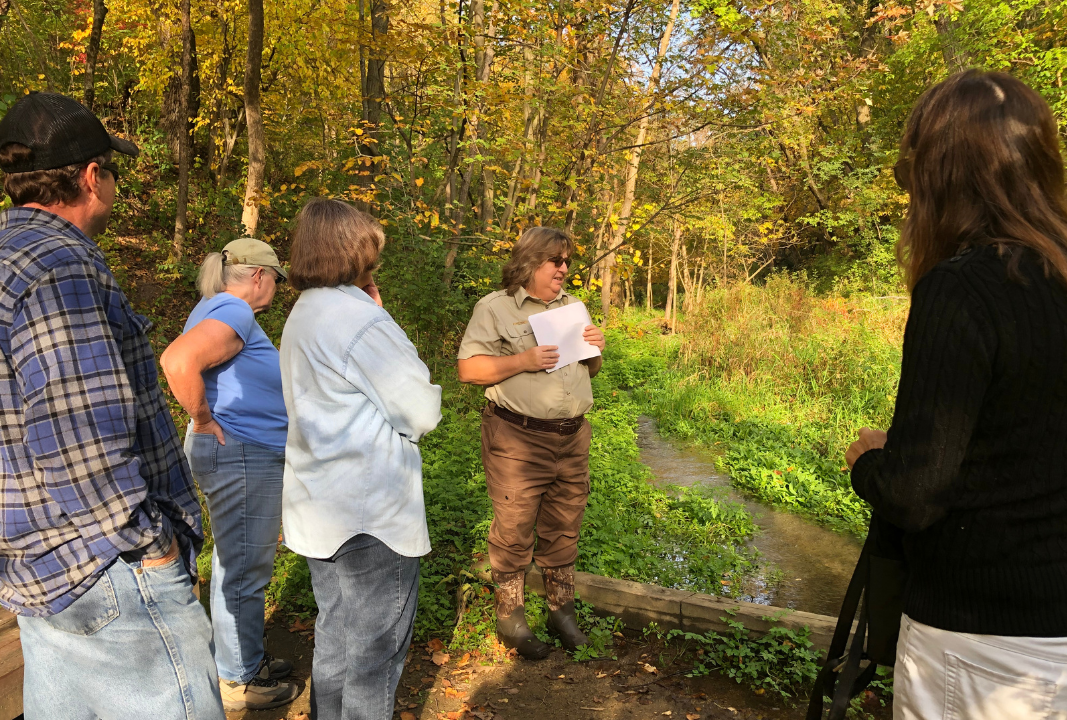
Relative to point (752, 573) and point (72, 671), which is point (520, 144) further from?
point (72, 671)

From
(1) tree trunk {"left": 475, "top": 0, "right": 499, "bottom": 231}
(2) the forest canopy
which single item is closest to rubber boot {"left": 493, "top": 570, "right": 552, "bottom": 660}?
(2) the forest canopy

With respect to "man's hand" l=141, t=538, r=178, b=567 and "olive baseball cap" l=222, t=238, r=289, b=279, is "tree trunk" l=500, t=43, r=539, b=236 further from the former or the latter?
"man's hand" l=141, t=538, r=178, b=567

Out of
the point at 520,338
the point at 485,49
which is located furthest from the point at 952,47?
the point at 520,338

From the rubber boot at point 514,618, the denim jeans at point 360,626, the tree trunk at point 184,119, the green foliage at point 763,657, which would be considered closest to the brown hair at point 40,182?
the denim jeans at point 360,626

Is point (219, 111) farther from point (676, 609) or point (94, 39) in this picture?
point (676, 609)

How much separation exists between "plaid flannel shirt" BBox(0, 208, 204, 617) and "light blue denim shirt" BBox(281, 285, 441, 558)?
24.3 inches

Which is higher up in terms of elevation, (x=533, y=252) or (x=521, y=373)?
(x=533, y=252)

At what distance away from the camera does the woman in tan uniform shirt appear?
11.3 feet

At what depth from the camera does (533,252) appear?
11.6ft

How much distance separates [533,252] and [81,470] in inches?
92.6

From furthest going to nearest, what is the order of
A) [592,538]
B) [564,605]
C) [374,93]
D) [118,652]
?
[374,93] < [592,538] < [564,605] < [118,652]

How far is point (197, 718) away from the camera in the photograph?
1779mm

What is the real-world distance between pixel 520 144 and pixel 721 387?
4.95 metres

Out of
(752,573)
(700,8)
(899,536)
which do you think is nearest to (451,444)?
(752,573)
